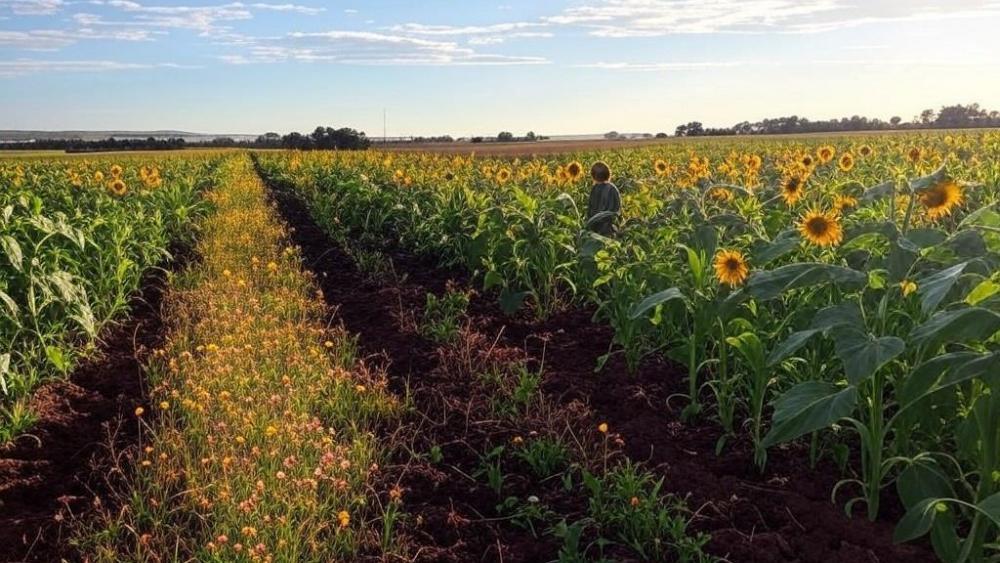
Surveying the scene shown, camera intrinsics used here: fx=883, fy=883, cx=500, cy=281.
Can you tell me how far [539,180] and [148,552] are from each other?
9082 mm

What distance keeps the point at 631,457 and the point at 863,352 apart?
4.73ft

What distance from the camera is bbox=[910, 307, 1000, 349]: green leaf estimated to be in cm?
252

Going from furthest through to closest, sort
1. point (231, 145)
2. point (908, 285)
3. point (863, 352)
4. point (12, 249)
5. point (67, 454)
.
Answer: point (231, 145), point (12, 249), point (67, 454), point (908, 285), point (863, 352)

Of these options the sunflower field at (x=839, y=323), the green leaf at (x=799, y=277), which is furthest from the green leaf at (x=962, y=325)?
the green leaf at (x=799, y=277)

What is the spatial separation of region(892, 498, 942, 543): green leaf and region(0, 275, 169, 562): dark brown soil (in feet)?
9.22

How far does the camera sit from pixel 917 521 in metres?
2.67

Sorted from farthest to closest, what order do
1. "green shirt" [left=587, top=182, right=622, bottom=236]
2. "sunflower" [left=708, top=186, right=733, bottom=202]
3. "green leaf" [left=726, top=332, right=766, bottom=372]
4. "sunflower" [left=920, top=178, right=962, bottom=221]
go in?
"green shirt" [left=587, top=182, right=622, bottom=236], "sunflower" [left=708, top=186, right=733, bottom=202], "green leaf" [left=726, top=332, right=766, bottom=372], "sunflower" [left=920, top=178, right=962, bottom=221]

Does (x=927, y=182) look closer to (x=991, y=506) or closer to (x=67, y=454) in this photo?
(x=991, y=506)

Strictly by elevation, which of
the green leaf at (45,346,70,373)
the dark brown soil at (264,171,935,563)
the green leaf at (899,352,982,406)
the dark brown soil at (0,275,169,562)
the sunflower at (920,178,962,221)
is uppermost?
the sunflower at (920,178,962,221)

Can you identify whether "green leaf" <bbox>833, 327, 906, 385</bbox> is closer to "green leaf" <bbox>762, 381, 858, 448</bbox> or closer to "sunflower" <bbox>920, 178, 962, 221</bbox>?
"green leaf" <bbox>762, 381, 858, 448</bbox>

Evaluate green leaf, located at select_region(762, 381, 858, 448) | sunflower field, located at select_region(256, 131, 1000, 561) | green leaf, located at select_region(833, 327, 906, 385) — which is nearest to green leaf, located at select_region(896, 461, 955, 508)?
sunflower field, located at select_region(256, 131, 1000, 561)

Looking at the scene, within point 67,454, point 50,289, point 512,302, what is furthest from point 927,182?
point 50,289

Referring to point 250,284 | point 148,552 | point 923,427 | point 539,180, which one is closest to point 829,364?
point 923,427

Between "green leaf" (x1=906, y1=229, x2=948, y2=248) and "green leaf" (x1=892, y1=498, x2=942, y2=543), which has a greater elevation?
"green leaf" (x1=906, y1=229, x2=948, y2=248)
